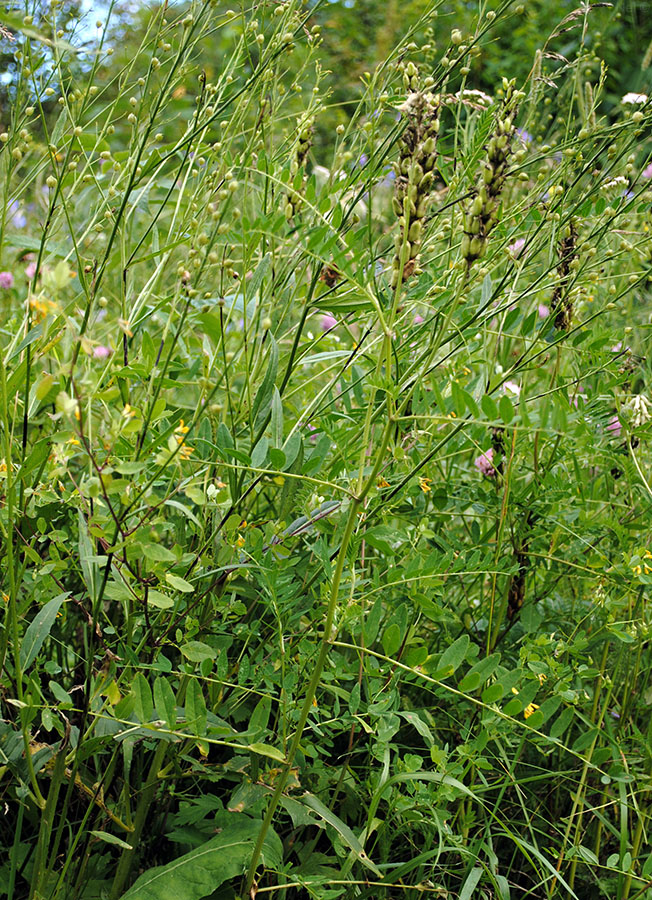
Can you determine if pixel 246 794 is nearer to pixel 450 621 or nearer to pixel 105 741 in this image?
pixel 105 741

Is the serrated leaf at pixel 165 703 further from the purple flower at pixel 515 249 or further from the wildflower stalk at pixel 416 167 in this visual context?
the purple flower at pixel 515 249

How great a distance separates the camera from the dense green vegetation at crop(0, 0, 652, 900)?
27.3 inches

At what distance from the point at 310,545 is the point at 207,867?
312mm

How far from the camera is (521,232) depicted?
95 cm

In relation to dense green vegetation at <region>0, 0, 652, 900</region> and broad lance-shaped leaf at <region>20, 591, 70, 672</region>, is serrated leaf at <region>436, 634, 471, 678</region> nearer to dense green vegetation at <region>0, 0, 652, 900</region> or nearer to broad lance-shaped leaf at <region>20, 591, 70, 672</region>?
dense green vegetation at <region>0, 0, 652, 900</region>

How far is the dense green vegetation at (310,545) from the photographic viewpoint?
69 cm

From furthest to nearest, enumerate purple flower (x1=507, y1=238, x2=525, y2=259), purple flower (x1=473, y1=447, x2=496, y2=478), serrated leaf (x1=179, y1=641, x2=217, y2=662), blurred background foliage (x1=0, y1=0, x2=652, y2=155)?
1. blurred background foliage (x1=0, y1=0, x2=652, y2=155)
2. purple flower (x1=473, y1=447, x2=496, y2=478)
3. purple flower (x1=507, y1=238, x2=525, y2=259)
4. serrated leaf (x1=179, y1=641, x2=217, y2=662)

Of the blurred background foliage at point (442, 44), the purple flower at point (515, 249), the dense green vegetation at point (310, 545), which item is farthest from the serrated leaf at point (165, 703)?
the blurred background foliage at point (442, 44)

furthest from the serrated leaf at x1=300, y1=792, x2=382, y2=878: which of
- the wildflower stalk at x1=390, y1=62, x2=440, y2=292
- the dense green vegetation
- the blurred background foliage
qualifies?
the blurred background foliage

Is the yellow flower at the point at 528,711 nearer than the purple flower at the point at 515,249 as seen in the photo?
Yes

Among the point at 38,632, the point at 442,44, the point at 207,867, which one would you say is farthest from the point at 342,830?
the point at 442,44

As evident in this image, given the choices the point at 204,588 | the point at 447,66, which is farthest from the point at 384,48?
the point at 204,588

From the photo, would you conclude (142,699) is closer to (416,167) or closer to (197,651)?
(197,651)

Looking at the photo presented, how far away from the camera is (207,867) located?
→ 0.75 meters
